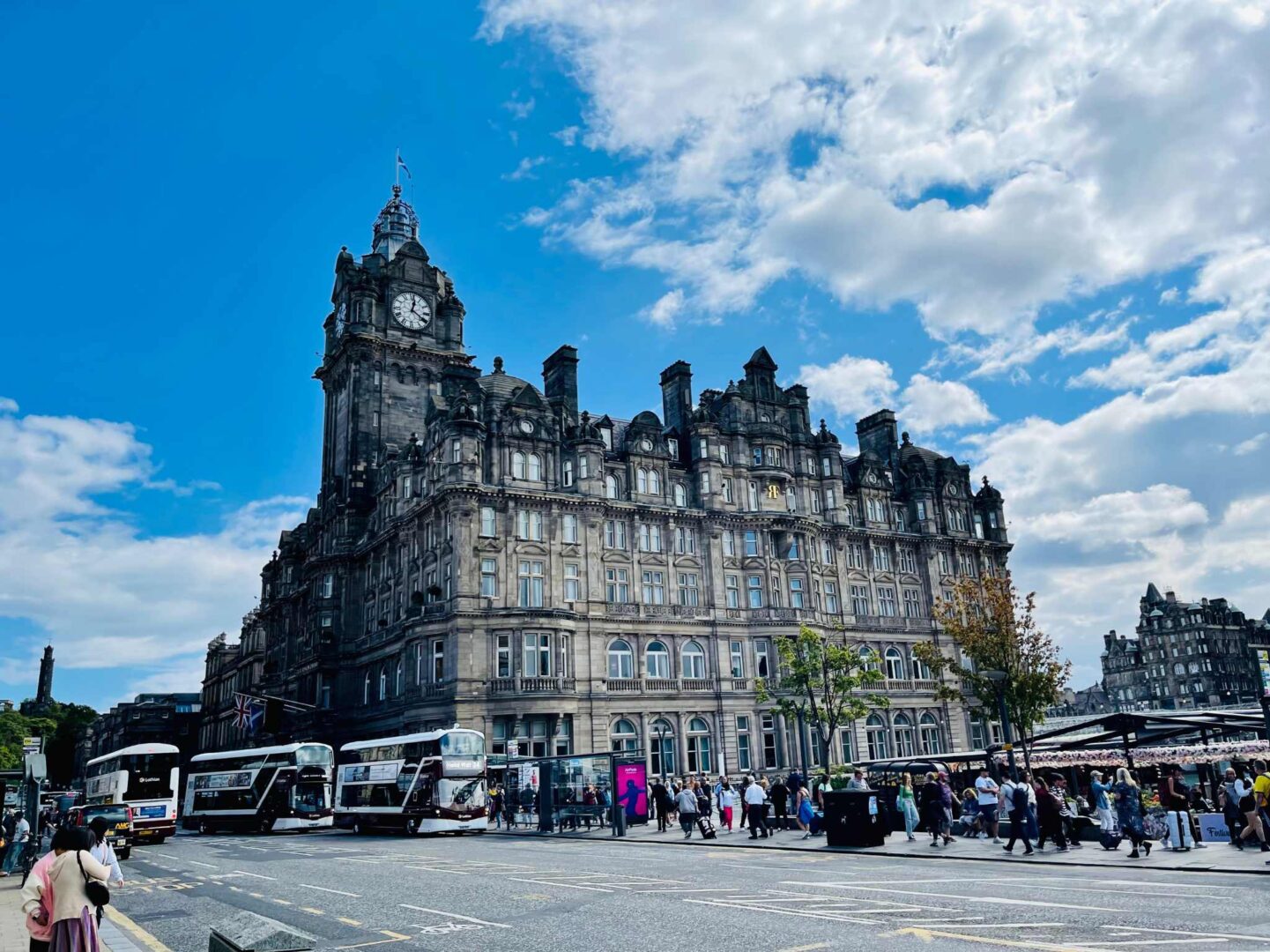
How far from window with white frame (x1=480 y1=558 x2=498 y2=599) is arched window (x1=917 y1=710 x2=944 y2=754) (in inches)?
1252

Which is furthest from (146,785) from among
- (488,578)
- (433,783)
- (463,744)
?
(488,578)

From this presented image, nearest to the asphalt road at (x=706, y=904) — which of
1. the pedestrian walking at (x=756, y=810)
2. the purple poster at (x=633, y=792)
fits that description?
the pedestrian walking at (x=756, y=810)

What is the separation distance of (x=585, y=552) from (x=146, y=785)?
2541 centimetres

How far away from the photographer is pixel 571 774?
41.5 metres

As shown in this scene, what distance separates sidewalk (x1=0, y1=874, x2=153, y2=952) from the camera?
15.0 m

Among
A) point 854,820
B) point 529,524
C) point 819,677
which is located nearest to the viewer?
point 854,820

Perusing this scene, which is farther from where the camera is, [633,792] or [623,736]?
[623,736]

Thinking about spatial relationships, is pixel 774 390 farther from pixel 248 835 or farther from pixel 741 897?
pixel 741 897

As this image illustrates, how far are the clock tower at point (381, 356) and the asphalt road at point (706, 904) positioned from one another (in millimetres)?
44504

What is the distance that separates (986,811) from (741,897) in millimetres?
14172

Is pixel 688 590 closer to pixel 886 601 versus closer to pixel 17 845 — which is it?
pixel 886 601

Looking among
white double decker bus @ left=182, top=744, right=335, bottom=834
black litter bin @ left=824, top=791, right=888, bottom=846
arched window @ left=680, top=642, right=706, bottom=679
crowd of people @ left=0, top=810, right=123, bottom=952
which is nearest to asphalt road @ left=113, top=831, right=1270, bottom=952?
black litter bin @ left=824, top=791, right=888, bottom=846

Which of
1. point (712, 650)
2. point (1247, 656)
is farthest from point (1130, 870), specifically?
point (1247, 656)

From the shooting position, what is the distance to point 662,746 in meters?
57.8
